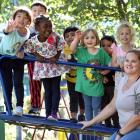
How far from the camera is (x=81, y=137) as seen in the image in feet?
27.3

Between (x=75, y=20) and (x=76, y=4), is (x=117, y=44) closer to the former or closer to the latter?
(x=76, y=4)

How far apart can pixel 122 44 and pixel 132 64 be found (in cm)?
114

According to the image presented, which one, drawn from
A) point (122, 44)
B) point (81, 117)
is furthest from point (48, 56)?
point (81, 117)

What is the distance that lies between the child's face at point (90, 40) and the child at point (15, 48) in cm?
77

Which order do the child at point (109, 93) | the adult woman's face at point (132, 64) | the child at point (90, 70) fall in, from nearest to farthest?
the adult woman's face at point (132, 64) → the child at point (90, 70) → the child at point (109, 93)

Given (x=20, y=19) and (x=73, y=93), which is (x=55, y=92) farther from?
(x=20, y=19)

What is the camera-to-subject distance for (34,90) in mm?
6898

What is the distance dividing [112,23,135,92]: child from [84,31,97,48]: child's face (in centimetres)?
28

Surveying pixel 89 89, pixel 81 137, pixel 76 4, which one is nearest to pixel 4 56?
pixel 89 89

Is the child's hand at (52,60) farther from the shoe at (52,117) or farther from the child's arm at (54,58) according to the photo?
the shoe at (52,117)

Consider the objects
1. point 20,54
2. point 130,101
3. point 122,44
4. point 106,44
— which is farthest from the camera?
point 106,44

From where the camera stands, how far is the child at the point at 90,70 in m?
6.11

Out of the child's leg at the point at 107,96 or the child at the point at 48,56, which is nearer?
the child at the point at 48,56

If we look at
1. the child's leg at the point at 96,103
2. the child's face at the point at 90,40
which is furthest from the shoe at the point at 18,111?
the child's face at the point at 90,40
